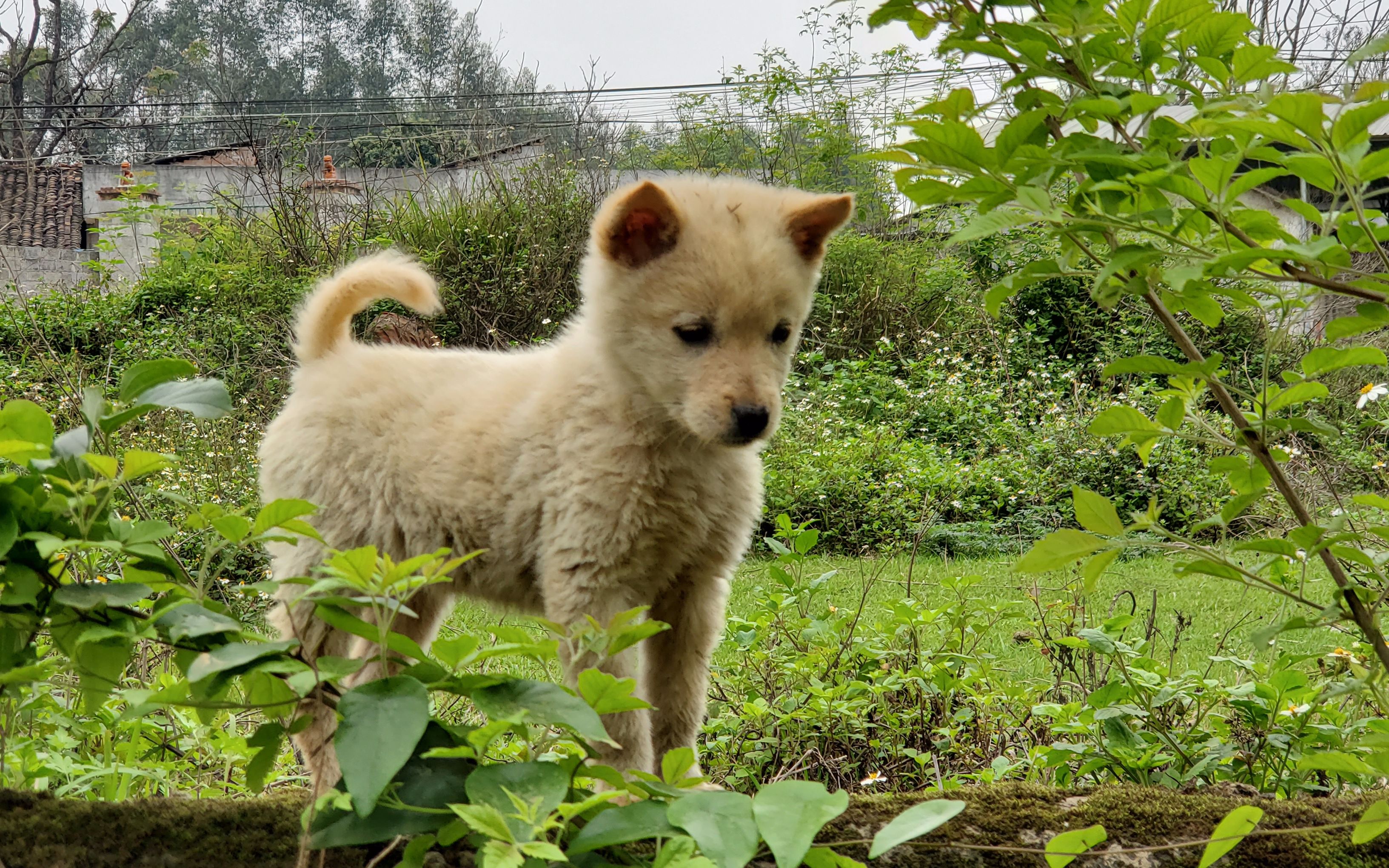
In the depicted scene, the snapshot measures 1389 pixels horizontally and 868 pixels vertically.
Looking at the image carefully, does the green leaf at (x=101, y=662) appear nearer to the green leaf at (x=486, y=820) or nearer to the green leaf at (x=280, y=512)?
the green leaf at (x=280, y=512)

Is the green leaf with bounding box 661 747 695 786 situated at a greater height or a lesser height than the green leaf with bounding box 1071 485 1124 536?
lesser

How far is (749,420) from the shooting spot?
2.18 m

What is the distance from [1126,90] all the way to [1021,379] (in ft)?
26.6

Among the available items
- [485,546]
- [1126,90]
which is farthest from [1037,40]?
[485,546]

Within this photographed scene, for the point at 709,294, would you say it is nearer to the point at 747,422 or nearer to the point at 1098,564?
the point at 747,422

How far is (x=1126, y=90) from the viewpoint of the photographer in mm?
1257

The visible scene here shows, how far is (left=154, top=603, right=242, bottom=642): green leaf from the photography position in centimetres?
98

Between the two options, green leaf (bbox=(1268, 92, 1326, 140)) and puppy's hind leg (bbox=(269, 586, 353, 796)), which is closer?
green leaf (bbox=(1268, 92, 1326, 140))

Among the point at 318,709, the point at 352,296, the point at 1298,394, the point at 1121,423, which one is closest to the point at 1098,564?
the point at 1121,423

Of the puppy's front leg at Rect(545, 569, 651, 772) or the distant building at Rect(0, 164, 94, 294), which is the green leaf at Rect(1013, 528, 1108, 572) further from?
the distant building at Rect(0, 164, 94, 294)

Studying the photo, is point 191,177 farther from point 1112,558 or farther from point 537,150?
point 1112,558

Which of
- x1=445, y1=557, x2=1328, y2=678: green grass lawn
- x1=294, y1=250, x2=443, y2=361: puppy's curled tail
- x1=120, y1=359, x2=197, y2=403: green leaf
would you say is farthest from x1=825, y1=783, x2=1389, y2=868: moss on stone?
x1=445, y1=557, x2=1328, y2=678: green grass lawn

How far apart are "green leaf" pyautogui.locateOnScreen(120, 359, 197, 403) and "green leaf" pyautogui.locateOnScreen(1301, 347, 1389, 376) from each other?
1309 millimetres

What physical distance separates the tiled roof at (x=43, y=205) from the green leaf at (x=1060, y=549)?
1746 cm
